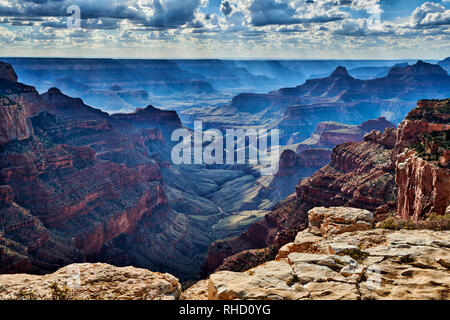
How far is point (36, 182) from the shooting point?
62.6 m

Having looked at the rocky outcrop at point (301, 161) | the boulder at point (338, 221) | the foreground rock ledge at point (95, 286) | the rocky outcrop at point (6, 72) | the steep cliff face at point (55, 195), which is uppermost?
the rocky outcrop at point (6, 72)

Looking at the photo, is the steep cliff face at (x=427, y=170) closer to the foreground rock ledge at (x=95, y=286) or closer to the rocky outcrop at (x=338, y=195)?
Result: the rocky outcrop at (x=338, y=195)

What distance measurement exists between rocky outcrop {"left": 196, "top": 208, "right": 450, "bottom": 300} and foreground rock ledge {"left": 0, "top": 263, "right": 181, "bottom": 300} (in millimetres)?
1482

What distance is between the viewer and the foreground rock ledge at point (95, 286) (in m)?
14.3

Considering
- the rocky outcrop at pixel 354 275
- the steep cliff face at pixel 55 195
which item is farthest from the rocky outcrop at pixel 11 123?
the rocky outcrop at pixel 354 275

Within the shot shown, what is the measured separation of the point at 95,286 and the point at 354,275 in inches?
360

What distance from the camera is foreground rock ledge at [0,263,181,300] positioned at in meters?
14.3

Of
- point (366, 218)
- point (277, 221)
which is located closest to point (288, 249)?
point (366, 218)

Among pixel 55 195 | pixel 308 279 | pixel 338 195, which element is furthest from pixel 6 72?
pixel 308 279

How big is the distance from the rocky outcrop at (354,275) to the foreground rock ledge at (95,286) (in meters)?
1.48

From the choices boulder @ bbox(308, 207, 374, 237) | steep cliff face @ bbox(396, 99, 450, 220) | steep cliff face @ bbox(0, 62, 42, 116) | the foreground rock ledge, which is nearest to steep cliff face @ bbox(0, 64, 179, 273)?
steep cliff face @ bbox(0, 62, 42, 116)

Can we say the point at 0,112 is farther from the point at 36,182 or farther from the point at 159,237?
the point at 159,237
